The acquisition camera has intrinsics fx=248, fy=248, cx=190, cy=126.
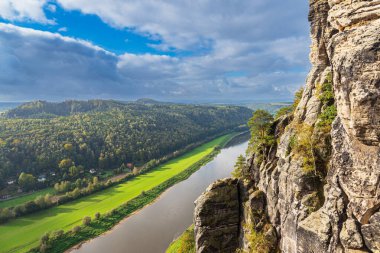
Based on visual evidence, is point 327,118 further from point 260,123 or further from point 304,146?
point 260,123

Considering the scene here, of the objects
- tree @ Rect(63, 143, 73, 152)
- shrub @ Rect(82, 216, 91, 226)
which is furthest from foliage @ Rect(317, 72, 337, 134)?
tree @ Rect(63, 143, 73, 152)

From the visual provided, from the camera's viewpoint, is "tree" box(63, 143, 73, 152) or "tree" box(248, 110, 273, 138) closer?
"tree" box(248, 110, 273, 138)

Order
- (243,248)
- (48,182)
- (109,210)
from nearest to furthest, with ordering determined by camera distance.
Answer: (243,248) → (109,210) → (48,182)

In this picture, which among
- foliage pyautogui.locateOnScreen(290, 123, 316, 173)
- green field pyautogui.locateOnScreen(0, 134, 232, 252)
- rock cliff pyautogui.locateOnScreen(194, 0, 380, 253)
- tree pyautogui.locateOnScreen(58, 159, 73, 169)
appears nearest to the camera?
rock cliff pyautogui.locateOnScreen(194, 0, 380, 253)

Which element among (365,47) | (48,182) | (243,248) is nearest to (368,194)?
(365,47)

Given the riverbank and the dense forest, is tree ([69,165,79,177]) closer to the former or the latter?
the dense forest

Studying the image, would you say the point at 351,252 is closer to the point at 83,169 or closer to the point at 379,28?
the point at 379,28
